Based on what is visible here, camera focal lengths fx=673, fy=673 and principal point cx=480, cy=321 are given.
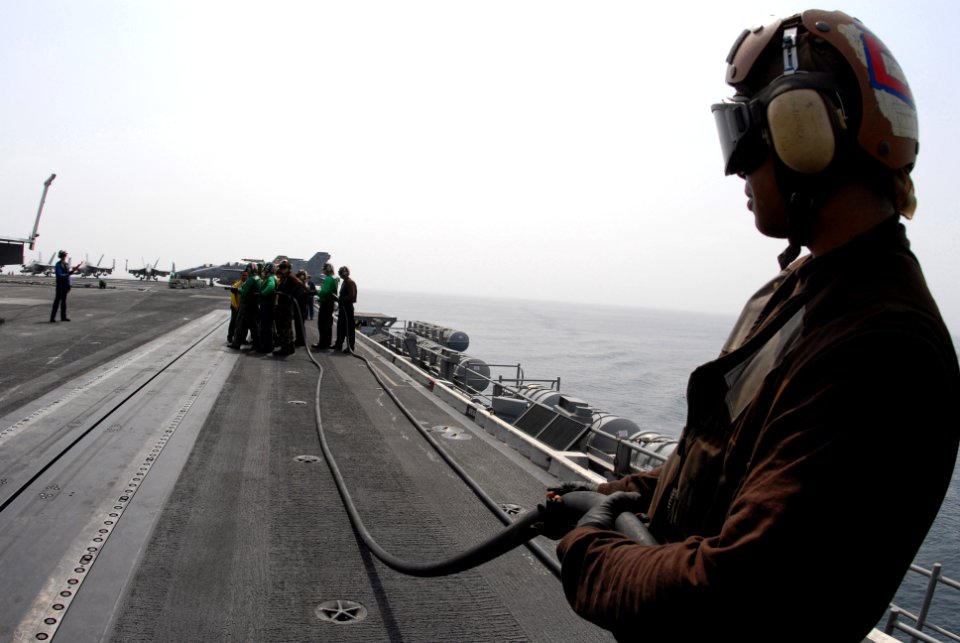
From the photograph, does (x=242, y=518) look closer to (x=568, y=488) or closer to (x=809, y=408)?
(x=568, y=488)

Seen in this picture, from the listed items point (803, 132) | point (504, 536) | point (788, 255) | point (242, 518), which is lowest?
point (242, 518)

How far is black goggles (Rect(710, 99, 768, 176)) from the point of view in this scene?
1594mm

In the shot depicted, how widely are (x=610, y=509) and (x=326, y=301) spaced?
49.6 ft

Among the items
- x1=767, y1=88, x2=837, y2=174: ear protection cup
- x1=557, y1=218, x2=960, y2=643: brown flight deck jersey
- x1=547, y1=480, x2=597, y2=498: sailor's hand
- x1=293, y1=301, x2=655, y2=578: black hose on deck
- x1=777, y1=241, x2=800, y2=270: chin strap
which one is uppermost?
x1=767, y1=88, x2=837, y2=174: ear protection cup

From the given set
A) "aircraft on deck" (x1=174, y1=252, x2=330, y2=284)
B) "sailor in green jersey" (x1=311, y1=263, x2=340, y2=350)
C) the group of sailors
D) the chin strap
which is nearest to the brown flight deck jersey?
the chin strap

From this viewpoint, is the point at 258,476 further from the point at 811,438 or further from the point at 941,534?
the point at 941,534

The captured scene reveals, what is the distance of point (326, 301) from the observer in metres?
16.3

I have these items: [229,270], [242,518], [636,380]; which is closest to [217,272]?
[229,270]

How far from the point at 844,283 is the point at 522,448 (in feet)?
22.0

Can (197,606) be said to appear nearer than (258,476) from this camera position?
Yes

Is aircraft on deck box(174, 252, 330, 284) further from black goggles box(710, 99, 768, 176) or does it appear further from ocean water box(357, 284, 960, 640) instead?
black goggles box(710, 99, 768, 176)

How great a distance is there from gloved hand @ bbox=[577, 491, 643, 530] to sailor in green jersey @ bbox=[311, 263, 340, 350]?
47.7 ft

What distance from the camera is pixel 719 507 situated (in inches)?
59.1

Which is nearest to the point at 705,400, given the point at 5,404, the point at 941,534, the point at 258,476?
the point at 258,476
